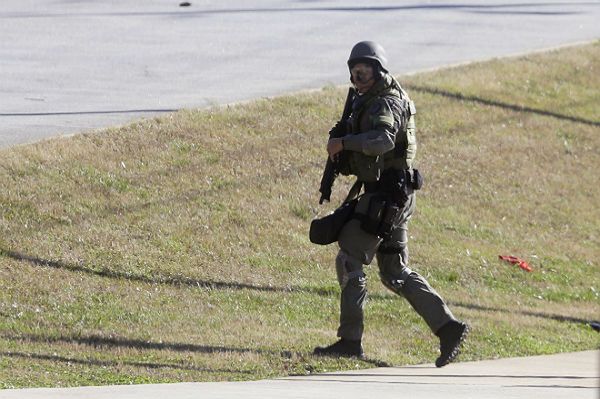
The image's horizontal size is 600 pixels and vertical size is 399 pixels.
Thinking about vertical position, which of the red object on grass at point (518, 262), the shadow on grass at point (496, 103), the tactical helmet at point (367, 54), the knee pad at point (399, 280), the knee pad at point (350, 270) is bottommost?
the red object on grass at point (518, 262)

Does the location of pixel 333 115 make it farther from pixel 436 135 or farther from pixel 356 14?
pixel 356 14

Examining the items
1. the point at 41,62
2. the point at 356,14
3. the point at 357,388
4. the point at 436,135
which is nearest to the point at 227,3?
the point at 356,14

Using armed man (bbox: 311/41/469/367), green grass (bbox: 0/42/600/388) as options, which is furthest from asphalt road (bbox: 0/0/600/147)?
armed man (bbox: 311/41/469/367)

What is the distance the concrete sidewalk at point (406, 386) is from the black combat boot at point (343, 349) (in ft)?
0.67

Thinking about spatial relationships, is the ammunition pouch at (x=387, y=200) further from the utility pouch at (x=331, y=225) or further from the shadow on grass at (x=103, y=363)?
the shadow on grass at (x=103, y=363)

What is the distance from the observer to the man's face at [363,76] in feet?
23.9

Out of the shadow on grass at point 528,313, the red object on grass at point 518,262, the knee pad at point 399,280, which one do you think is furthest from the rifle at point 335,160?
the red object on grass at point 518,262

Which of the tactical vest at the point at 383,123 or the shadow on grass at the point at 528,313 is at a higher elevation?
the tactical vest at the point at 383,123

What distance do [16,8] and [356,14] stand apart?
5.78 metres

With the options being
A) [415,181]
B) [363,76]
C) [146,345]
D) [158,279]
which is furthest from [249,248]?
[363,76]

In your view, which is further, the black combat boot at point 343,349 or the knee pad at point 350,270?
the black combat boot at point 343,349

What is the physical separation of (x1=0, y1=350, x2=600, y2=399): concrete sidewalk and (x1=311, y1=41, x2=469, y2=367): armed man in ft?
1.07

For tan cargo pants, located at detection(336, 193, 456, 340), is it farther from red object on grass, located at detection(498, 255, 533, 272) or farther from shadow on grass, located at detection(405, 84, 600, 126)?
shadow on grass, located at detection(405, 84, 600, 126)

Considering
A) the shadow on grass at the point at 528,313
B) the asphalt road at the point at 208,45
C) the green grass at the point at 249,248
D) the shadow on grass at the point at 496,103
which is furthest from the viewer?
the shadow on grass at the point at 496,103
